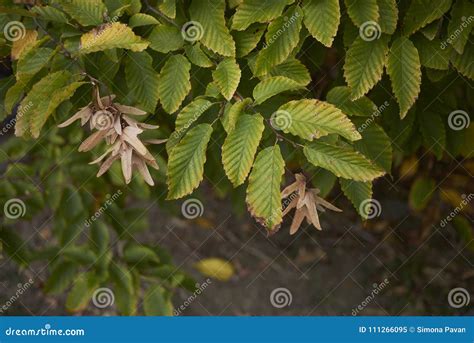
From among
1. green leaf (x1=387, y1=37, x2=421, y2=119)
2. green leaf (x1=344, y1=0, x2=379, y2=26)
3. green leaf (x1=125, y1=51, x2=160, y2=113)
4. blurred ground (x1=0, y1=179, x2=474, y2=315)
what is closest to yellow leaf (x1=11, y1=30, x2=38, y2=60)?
green leaf (x1=125, y1=51, x2=160, y2=113)

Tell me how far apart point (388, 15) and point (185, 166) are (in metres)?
0.63

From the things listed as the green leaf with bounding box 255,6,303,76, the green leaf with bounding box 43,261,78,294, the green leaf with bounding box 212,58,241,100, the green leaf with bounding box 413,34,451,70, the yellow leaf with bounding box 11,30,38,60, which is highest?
the green leaf with bounding box 413,34,451,70

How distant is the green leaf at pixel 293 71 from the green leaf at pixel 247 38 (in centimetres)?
8

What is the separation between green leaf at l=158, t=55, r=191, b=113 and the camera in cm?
184

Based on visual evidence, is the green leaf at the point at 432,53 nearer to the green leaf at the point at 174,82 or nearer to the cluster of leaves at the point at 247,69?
the cluster of leaves at the point at 247,69

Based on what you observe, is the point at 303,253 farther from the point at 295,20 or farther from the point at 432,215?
the point at 295,20

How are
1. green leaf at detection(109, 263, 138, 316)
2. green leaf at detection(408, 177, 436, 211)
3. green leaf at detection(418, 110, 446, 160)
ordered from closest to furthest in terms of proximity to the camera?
green leaf at detection(418, 110, 446, 160)
green leaf at detection(109, 263, 138, 316)
green leaf at detection(408, 177, 436, 211)

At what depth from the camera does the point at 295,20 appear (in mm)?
1762

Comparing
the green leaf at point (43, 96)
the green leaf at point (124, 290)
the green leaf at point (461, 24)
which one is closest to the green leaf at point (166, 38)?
the green leaf at point (43, 96)

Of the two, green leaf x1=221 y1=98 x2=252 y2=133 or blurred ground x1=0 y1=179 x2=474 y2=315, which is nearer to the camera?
green leaf x1=221 y1=98 x2=252 y2=133

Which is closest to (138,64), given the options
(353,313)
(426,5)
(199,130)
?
(199,130)

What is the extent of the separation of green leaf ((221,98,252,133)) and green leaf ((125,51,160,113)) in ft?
0.74

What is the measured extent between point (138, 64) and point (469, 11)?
0.85 meters

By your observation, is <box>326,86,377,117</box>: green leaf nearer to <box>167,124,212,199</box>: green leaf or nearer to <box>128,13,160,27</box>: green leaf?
<box>167,124,212,199</box>: green leaf
